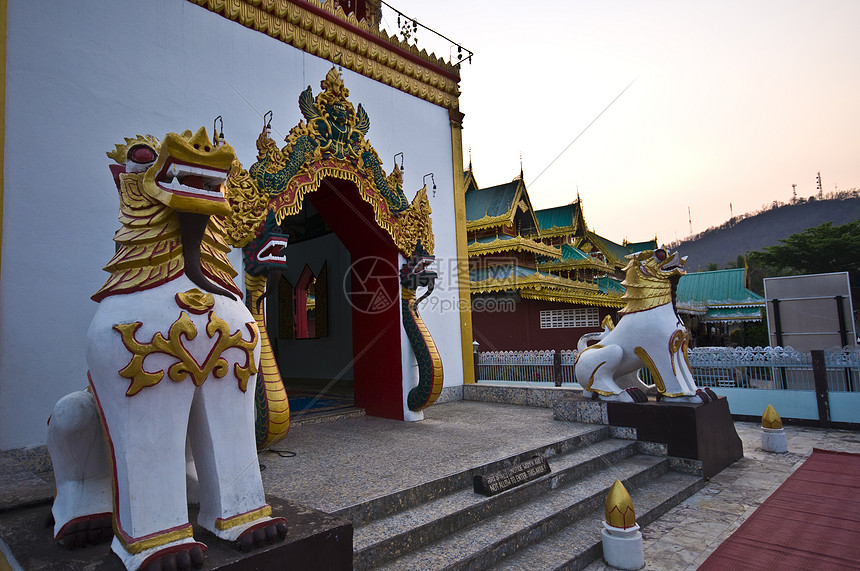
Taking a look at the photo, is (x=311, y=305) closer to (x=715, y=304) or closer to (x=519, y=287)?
(x=519, y=287)

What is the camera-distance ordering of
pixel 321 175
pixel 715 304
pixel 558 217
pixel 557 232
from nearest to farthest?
pixel 321 175 < pixel 557 232 < pixel 715 304 < pixel 558 217

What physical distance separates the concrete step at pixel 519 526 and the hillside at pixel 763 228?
202ft

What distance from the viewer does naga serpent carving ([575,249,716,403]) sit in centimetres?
477

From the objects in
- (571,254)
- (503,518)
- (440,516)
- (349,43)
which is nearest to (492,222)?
(571,254)

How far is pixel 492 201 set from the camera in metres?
14.3

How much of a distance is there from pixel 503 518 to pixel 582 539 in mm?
535

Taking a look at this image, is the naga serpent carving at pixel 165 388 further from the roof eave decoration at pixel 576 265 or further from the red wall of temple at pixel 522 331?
the roof eave decoration at pixel 576 265

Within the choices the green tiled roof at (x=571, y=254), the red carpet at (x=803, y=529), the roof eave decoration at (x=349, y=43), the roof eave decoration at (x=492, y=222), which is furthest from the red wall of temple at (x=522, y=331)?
the red carpet at (x=803, y=529)

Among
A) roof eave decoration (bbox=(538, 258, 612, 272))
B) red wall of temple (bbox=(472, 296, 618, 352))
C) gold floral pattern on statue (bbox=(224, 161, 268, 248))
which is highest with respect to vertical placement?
roof eave decoration (bbox=(538, 258, 612, 272))

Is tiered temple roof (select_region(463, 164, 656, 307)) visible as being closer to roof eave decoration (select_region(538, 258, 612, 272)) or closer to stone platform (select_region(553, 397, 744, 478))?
roof eave decoration (select_region(538, 258, 612, 272))

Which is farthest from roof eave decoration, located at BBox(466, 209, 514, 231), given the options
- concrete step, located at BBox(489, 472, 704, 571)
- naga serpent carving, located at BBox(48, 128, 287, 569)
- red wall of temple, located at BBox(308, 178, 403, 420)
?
naga serpent carving, located at BBox(48, 128, 287, 569)

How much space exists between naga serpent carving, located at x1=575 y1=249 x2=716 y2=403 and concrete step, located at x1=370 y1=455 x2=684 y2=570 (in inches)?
38.7

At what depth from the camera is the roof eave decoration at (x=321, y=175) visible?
3975 mm

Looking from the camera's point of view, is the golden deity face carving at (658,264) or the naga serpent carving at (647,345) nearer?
the naga serpent carving at (647,345)
